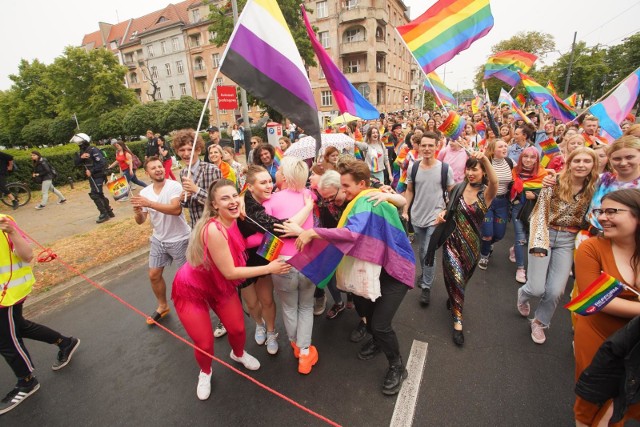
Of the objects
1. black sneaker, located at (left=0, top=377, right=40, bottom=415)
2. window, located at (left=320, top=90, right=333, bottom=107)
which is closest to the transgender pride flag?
black sneaker, located at (left=0, top=377, right=40, bottom=415)

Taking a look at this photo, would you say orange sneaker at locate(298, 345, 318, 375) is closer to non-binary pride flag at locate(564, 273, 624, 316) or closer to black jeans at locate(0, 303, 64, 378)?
non-binary pride flag at locate(564, 273, 624, 316)

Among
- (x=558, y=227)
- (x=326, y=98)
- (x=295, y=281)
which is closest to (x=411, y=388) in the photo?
(x=295, y=281)

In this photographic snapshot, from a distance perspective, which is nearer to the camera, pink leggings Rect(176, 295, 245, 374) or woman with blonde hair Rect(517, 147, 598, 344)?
pink leggings Rect(176, 295, 245, 374)

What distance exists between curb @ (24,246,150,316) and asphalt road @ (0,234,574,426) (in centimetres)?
88

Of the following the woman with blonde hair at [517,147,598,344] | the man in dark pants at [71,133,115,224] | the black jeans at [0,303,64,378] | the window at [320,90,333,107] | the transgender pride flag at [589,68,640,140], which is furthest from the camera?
the window at [320,90,333,107]

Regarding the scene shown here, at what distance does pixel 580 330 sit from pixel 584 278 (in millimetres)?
366

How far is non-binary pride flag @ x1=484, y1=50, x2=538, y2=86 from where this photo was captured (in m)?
7.79

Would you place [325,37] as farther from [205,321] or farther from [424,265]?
[205,321]

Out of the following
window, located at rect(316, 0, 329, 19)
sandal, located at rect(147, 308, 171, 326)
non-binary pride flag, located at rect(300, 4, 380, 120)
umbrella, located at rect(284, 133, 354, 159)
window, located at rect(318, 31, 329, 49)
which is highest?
window, located at rect(316, 0, 329, 19)

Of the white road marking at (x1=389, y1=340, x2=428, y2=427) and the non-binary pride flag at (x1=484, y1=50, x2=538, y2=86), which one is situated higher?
the non-binary pride flag at (x1=484, y1=50, x2=538, y2=86)

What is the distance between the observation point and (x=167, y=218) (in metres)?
3.43

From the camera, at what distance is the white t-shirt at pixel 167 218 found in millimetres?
3312

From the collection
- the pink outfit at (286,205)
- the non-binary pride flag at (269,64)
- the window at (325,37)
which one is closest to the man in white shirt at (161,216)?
the pink outfit at (286,205)

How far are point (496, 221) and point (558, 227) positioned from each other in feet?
5.44
